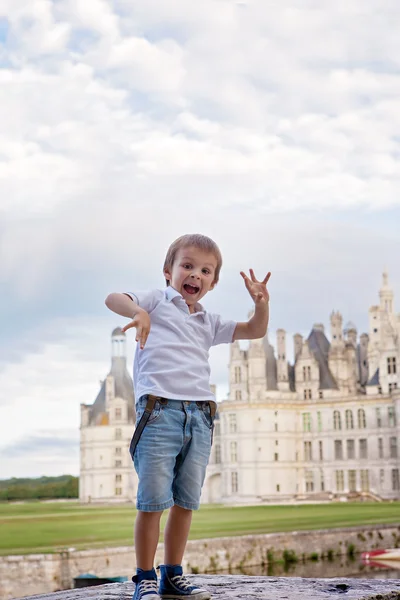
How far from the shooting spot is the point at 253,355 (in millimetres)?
53156

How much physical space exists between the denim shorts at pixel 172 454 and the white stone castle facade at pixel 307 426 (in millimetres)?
45392

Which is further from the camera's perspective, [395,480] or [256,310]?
[395,480]

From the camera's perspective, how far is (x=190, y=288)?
12.7ft

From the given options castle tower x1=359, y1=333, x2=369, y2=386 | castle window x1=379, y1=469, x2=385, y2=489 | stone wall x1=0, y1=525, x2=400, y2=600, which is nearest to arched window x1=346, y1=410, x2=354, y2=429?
castle window x1=379, y1=469, x2=385, y2=489

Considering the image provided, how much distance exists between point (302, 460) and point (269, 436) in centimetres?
263

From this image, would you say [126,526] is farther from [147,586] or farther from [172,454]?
[172,454]

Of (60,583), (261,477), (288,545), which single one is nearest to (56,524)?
(288,545)

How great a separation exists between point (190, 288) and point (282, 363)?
50738 millimetres

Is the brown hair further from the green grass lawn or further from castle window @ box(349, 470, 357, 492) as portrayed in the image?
castle window @ box(349, 470, 357, 492)

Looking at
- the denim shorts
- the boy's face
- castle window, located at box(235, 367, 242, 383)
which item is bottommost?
the denim shorts

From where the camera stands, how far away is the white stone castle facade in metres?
48.9

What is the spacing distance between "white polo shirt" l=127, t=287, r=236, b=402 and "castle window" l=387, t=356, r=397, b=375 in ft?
153

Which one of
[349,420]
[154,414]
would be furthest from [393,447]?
[154,414]

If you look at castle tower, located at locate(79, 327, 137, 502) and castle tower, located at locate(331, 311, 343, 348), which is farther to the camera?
castle tower, located at locate(79, 327, 137, 502)
